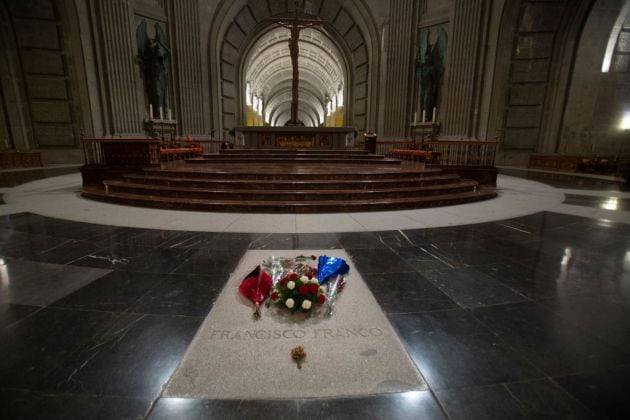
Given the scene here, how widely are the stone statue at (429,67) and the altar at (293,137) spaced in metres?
5.61

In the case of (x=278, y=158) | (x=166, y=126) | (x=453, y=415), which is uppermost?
(x=166, y=126)

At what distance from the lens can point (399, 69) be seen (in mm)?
16422

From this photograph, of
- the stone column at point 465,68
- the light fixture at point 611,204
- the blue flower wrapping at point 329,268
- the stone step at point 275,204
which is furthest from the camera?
the stone column at point 465,68

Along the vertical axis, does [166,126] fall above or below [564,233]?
above

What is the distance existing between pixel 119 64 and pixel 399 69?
14183mm

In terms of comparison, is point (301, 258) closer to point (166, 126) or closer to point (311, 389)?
point (311, 389)

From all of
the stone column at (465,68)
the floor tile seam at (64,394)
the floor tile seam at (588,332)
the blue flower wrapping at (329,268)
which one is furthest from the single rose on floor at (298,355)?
the stone column at (465,68)

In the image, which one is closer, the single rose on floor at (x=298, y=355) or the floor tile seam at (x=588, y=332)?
the single rose on floor at (x=298, y=355)

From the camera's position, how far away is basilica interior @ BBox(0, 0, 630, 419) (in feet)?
4.72

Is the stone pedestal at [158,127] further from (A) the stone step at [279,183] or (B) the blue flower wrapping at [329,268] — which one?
(B) the blue flower wrapping at [329,268]

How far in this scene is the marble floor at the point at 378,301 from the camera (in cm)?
133

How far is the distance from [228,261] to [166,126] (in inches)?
555

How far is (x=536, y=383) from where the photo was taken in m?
1.45

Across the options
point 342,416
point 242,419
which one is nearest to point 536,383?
point 342,416
